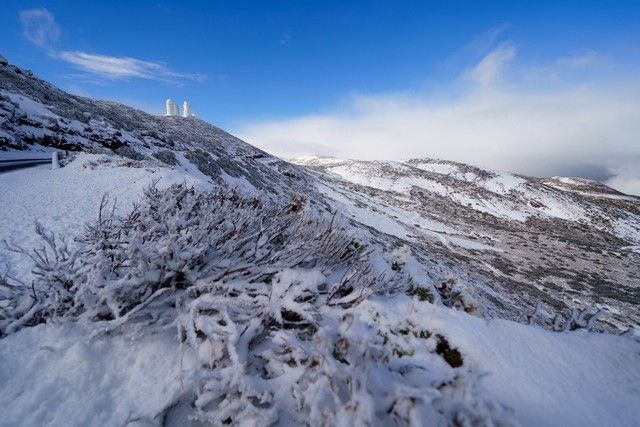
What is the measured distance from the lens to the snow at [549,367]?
196 centimetres

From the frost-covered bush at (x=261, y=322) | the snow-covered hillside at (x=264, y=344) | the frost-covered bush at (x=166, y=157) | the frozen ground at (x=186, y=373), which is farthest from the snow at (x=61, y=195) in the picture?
the frost-covered bush at (x=166, y=157)

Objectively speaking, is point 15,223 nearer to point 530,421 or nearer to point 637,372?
point 530,421

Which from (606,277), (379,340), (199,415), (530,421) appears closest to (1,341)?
(199,415)

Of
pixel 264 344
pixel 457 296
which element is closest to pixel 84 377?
pixel 264 344

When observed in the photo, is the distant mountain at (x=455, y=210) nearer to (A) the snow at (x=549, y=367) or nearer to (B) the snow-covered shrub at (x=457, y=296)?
(B) the snow-covered shrub at (x=457, y=296)

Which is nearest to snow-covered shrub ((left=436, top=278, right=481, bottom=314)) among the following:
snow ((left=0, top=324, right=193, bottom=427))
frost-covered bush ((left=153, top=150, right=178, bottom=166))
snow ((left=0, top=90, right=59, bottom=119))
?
snow ((left=0, top=324, right=193, bottom=427))

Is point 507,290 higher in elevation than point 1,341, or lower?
lower

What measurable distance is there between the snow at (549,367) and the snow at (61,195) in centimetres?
470

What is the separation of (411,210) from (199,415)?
4099 centimetres

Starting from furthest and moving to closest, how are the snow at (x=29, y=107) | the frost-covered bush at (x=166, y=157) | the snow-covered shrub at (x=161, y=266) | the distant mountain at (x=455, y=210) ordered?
the snow at (x=29, y=107) < the frost-covered bush at (x=166, y=157) < the distant mountain at (x=455, y=210) < the snow-covered shrub at (x=161, y=266)

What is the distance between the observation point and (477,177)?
6481 cm

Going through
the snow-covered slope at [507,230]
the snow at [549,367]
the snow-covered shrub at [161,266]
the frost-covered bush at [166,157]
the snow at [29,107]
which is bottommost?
the snow-covered slope at [507,230]

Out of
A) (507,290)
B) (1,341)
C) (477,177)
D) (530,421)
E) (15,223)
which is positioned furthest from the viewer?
(477,177)

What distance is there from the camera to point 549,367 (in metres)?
2.28
